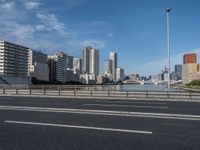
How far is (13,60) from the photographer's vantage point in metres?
168

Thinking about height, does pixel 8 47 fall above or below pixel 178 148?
above

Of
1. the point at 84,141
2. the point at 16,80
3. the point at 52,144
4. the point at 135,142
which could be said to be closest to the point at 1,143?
the point at 52,144

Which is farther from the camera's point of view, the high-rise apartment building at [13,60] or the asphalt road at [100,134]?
the high-rise apartment building at [13,60]

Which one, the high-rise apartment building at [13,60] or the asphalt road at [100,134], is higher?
the high-rise apartment building at [13,60]

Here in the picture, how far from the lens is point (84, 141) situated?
7.55 meters

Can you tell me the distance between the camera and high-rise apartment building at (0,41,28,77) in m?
162

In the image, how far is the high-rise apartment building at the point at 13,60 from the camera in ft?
533

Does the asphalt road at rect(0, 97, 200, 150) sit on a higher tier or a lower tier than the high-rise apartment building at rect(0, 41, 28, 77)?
lower

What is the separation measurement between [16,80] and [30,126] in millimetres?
117152

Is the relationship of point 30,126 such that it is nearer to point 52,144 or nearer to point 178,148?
point 52,144

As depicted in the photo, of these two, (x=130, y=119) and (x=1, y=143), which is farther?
(x=130, y=119)

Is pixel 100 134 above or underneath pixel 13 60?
underneath

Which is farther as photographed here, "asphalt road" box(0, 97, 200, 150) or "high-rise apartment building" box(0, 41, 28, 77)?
"high-rise apartment building" box(0, 41, 28, 77)

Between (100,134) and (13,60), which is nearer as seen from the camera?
(100,134)
